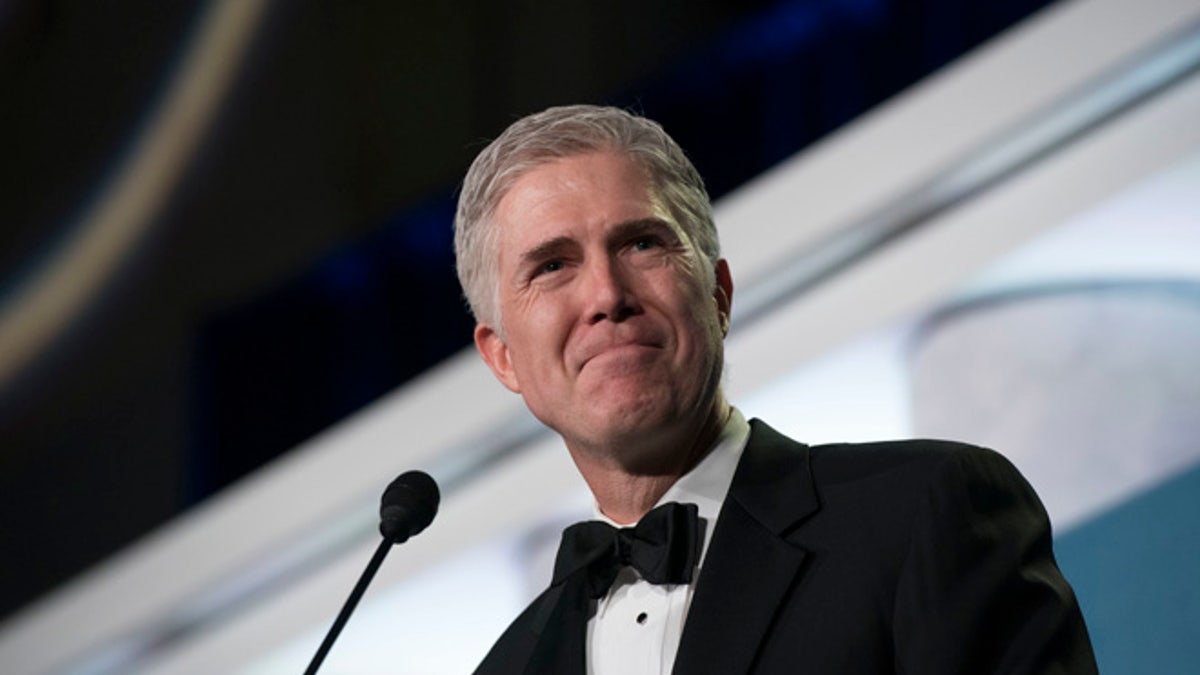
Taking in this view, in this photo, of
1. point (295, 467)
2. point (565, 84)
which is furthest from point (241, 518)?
point (565, 84)

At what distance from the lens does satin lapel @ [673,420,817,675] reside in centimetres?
136

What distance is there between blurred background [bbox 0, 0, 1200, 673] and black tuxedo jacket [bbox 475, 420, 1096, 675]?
680mm

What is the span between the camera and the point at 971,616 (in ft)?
4.10

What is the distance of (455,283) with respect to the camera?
3.35 meters

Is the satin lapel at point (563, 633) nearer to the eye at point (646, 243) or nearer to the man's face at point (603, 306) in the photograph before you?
the man's face at point (603, 306)

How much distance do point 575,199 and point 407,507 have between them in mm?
365

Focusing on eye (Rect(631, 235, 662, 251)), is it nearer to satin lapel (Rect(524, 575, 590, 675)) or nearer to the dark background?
satin lapel (Rect(524, 575, 590, 675))

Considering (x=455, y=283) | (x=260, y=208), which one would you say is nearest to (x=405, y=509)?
(x=455, y=283)

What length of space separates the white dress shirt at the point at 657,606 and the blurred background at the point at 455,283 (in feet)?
1.71

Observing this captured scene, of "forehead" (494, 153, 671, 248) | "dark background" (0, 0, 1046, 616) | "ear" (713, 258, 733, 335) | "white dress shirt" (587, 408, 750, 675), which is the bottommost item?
"white dress shirt" (587, 408, 750, 675)

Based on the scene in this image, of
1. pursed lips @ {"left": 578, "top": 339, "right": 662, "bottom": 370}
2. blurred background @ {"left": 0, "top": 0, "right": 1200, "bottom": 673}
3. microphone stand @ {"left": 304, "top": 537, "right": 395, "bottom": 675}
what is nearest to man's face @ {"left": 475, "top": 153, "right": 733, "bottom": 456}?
pursed lips @ {"left": 578, "top": 339, "right": 662, "bottom": 370}

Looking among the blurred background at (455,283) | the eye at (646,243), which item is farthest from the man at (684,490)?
the blurred background at (455,283)

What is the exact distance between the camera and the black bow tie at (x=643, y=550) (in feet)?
4.97

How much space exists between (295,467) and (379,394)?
34cm
